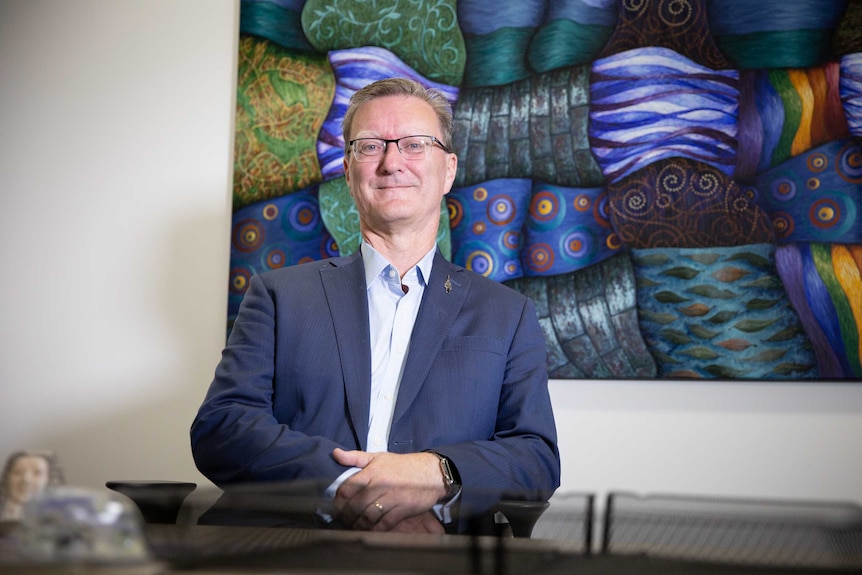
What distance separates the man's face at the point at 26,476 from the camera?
0.75 m

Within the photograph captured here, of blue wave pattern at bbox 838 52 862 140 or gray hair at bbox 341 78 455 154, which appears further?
blue wave pattern at bbox 838 52 862 140

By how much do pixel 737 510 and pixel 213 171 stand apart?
2.10 meters

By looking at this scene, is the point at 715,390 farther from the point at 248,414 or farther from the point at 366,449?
the point at 248,414

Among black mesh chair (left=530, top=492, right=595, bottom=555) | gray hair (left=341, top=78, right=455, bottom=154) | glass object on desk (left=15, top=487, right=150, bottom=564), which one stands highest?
gray hair (left=341, top=78, right=455, bottom=154)

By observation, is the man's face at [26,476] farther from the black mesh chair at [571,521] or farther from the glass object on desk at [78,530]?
the black mesh chair at [571,521]

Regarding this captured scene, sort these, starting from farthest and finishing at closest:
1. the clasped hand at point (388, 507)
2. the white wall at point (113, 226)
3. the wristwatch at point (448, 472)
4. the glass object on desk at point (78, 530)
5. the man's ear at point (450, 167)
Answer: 1. the white wall at point (113, 226)
2. the man's ear at point (450, 167)
3. the wristwatch at point (448, 472)
4. the clasped hand at point (388, 507)
5. the glass object on desk at point (78, 530)

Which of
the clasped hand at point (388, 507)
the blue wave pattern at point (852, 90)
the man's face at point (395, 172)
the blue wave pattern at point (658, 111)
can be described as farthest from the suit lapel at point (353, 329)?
the blue wave pattern at point (852, 90)

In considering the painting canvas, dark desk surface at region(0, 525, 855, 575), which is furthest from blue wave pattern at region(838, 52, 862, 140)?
dark desk surface at region(0, 525, 855, 575)

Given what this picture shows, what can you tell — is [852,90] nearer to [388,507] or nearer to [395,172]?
[395,172]

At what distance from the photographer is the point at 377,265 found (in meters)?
1.94

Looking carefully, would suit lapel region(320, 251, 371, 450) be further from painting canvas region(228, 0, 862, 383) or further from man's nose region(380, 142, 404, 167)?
painting canvas region(228, 0, 862, 383)

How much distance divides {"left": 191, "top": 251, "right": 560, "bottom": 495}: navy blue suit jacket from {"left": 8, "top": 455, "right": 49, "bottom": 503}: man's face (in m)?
0.79

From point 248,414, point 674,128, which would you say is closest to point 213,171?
point 248,414

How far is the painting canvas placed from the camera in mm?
2207
